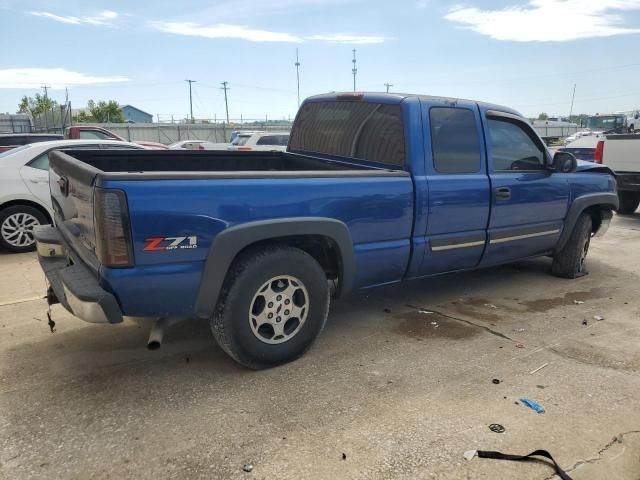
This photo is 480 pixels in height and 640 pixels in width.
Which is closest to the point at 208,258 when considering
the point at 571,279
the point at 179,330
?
the point at 179,330

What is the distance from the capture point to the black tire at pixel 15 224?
22.1ft

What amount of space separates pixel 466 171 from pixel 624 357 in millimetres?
1886

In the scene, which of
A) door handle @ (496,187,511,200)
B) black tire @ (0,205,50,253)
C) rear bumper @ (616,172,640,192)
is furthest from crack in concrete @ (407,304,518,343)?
A: rear bumper @ (616,172,640,192)

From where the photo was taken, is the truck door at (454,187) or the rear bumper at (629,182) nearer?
the truck door at (454,187)

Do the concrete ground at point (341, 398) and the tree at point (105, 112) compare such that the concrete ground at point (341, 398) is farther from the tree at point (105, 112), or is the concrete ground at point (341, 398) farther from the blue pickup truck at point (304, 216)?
the tree at point (105, 112)

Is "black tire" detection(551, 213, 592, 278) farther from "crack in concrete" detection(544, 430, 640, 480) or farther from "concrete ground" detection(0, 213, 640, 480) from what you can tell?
"crack in concrete" detection(544, 430, 640, 480)

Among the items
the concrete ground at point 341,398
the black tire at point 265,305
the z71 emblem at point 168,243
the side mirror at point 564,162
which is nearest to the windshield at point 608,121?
the side mirror at point 564,162

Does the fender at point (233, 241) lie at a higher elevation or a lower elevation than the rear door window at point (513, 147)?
lower

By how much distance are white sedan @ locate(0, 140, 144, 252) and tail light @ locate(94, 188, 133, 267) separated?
452 centimetres

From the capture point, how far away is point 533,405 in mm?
3139

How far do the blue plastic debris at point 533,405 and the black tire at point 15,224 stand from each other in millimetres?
6385

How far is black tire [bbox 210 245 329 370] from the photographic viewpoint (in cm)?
322

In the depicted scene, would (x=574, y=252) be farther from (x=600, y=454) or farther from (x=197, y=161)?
(x=197, y=161)

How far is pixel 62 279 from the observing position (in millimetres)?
3137
